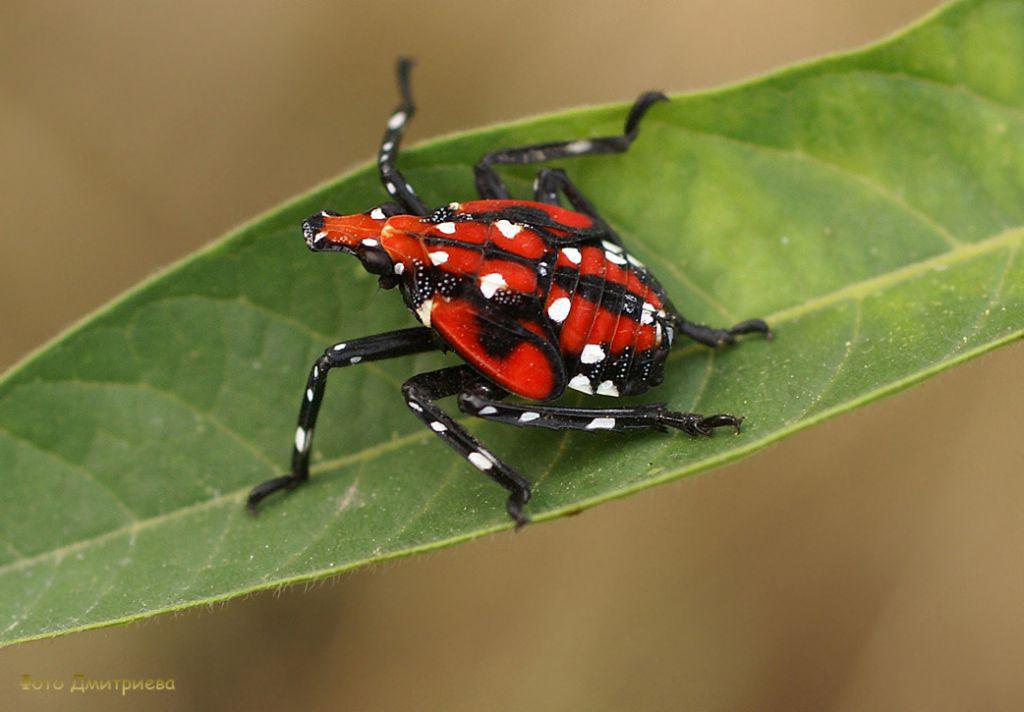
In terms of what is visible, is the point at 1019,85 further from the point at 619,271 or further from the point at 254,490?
the point at 254,490

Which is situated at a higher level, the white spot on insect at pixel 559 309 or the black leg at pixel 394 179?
the black leg at pixel 394 179

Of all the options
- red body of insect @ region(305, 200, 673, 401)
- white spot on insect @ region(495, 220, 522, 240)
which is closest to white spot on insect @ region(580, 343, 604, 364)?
red body of insect @ region(305, 200, 673, 401)

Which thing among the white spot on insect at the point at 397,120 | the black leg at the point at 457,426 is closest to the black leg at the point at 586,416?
the black leg at the point at 457,426

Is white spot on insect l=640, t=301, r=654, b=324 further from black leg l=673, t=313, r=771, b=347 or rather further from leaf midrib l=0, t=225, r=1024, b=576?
leaf midrib l=0, t=225, r=1024, b=576

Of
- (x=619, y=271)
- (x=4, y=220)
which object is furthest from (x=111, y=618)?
Result: (x=4, y=220)

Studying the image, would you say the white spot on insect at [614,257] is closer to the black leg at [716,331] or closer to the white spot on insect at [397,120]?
the black leg at [716,331]

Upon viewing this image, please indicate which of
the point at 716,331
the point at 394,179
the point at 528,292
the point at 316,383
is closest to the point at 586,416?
the point at 528,292
